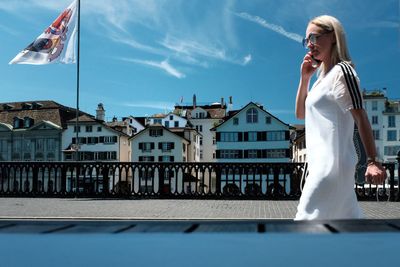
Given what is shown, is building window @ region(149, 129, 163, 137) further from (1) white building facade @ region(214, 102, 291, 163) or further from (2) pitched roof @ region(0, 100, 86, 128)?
(2) pitched roof @ region(0, 100, 86, 128)

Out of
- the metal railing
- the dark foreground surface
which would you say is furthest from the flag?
the dark foreground surface

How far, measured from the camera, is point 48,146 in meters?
91.9

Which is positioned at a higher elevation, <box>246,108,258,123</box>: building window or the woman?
<box>246,108,258,123</box>: building window

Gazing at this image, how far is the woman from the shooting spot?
2.58m

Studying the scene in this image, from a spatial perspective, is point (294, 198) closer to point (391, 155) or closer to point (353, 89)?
point (353, 89)

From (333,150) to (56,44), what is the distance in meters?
24.5

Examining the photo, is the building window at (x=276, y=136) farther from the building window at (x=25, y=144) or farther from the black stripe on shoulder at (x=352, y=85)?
the black stripe on shoulder at (x=352, y=85)

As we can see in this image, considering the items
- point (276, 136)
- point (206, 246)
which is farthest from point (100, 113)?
point (206, 246)

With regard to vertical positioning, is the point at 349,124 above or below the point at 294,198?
above

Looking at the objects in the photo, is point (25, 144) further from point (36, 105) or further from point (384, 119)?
point (384, 119)

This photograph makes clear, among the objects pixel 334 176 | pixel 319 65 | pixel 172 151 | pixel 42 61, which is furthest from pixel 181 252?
pixel 172 151

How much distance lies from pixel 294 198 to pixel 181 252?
13.1 meters

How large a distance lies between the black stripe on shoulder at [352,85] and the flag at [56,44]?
21.8m

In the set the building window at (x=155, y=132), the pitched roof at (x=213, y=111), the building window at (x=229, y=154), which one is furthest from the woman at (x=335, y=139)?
the pitched roof at (x=213, y=111)
